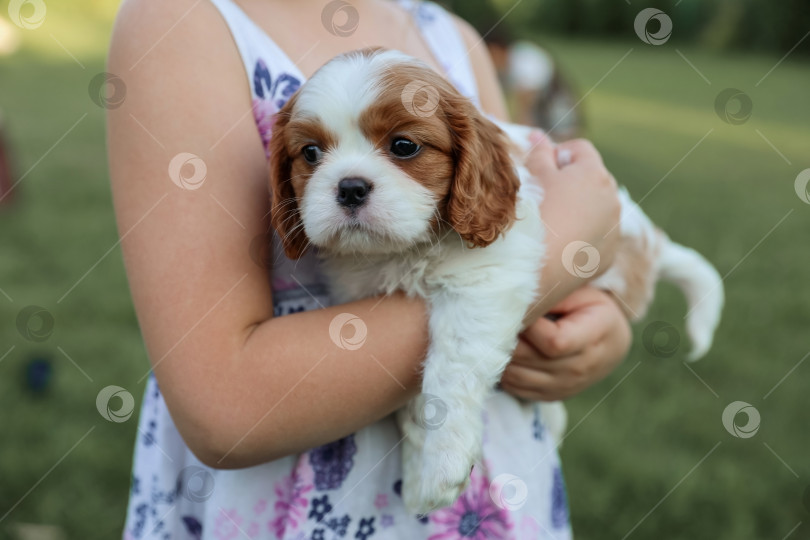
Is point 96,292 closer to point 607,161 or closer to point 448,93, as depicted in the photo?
point 448,93

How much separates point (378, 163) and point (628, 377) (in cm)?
358

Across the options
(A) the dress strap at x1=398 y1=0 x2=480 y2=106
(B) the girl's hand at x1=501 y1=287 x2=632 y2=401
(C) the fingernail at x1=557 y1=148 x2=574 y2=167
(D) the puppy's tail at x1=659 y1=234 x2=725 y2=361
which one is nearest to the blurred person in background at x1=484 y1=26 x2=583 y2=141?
(D) the puppy's tail at x1=659 y1=234 x2=725 y2=361

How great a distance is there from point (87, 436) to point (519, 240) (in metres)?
3.08

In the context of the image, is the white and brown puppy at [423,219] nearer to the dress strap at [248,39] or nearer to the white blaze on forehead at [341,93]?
the white blaze on forehead at [341,93]

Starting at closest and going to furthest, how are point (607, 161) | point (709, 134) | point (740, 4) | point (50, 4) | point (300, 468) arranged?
point (300, 468)
point (607, 161)
point (709, 134)
point (50, 4)
point (740, 4)

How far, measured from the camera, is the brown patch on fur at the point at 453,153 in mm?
1667

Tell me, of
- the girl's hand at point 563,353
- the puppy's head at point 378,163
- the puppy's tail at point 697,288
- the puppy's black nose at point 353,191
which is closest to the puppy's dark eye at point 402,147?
the puppy's head at point 378,163

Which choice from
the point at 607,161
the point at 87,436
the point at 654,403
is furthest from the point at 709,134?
the point at 87,436

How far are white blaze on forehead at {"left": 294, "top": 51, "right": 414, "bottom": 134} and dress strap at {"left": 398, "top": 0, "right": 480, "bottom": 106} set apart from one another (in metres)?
0.58

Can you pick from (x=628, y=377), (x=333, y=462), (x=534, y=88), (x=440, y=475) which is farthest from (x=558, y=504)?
(x=534, y=88)

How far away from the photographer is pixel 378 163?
1.67m

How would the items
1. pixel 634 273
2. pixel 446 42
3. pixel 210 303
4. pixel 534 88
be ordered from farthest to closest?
pixel 534 88 < pixel 634 273 < pixel 446 42 < pixel 210 303

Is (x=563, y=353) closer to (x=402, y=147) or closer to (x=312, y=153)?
(x=402, y=147)

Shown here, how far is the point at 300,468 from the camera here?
1.74m
